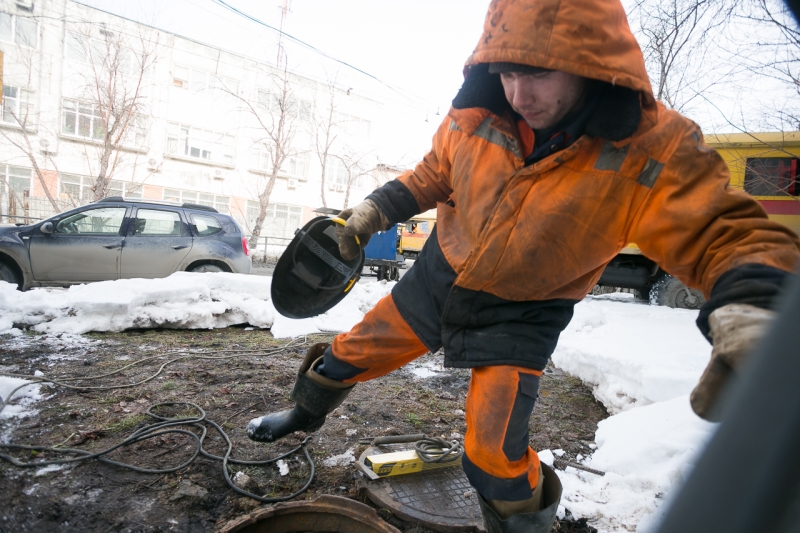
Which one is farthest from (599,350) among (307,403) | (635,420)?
(307,403)

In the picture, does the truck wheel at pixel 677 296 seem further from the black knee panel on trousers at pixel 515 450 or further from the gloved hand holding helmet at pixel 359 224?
the black knee panel on trousers at pixel 515 450

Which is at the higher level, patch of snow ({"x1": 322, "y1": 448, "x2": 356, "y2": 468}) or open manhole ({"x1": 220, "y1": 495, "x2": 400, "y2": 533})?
open manhole ({"x1": 220, "y1": 495, "x2": 400, "y2": 533})

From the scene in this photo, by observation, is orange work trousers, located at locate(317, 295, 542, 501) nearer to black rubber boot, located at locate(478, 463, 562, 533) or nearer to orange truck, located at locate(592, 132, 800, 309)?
black rubber boot, located at locate(478, 463, 562, 533)

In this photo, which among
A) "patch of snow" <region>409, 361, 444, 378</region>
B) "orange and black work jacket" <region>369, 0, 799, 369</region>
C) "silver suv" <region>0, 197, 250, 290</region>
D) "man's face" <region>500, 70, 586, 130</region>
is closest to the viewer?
"orange and black work jacket" <region>369, 0, 799, 369</region>

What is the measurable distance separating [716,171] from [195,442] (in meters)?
2.55

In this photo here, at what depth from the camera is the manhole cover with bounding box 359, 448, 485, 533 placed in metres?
1.88

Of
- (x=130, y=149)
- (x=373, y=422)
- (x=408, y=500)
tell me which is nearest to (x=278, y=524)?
(x=408, y=500)

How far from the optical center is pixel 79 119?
19484mm

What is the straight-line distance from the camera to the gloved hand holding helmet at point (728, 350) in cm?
84

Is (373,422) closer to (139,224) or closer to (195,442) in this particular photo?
(195,442)

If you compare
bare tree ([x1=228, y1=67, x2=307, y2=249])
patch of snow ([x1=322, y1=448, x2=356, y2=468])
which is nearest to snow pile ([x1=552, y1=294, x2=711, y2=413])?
patch of snow ([x1=322, y1=448, x2=356, y2=468])

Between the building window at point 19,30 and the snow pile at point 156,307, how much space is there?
1941 centimetres

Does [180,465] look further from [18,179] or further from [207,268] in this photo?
[18,179]

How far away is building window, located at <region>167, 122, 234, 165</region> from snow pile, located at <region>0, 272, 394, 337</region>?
63.5ft
